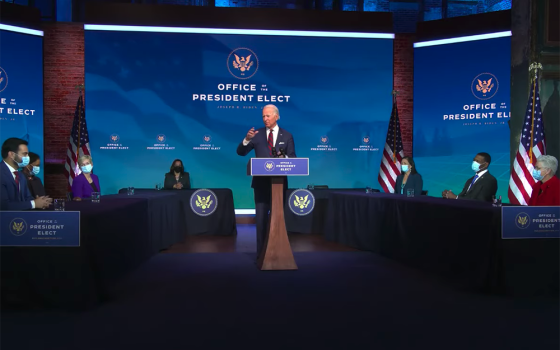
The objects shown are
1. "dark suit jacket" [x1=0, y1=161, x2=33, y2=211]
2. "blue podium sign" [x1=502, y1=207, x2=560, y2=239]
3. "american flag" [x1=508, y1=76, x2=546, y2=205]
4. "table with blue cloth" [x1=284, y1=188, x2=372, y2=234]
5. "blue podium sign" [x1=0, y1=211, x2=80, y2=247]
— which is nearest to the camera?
"blue podium sign" [x1=0, y1=211, x2=80, y2=247]

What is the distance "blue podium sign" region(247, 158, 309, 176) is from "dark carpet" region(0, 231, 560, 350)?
0.91m

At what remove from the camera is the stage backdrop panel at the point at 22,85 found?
8.05 metres

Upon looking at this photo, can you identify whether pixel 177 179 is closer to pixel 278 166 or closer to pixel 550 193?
pixel 278 166

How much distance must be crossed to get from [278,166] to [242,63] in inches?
212

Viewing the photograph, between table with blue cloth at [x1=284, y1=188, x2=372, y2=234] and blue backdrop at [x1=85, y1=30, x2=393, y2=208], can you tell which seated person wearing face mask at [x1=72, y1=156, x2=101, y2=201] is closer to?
table with blue cloth at [x1=284, y1=188, x2=372, y2=234]

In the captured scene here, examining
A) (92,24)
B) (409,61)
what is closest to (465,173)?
(409,61)

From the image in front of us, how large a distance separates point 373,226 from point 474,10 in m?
9.96

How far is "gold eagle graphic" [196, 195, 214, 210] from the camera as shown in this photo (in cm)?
700

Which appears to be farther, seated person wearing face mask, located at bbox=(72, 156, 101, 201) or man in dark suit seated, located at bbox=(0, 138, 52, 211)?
seated person wearing face mask, located at bbox=(72, 156, 101, 201)

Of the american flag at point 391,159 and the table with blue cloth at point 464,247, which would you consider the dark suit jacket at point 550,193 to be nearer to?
the table with blue cloth at point 464,247

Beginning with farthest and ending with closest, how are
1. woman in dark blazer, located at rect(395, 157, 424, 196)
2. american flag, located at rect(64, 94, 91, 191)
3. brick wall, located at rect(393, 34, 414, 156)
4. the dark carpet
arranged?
brick wall, located at rect(393, 34, 414, 156) < american flag, located at rect(64, 94, 91, 191) < woman in dark blazer, located at rect(395, 157, 424, 196) < the dark carpet

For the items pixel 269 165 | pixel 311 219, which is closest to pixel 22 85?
pixel 311 219

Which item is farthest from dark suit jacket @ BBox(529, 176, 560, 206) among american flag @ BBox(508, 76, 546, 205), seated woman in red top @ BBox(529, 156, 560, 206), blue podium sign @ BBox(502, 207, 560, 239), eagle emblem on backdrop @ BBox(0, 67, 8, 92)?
eagle emblem on backdrop @ BBox(0, 67, 8, 92)

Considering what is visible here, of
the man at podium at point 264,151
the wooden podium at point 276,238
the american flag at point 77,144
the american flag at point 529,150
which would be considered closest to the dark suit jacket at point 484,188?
the american flag at point 529,150
